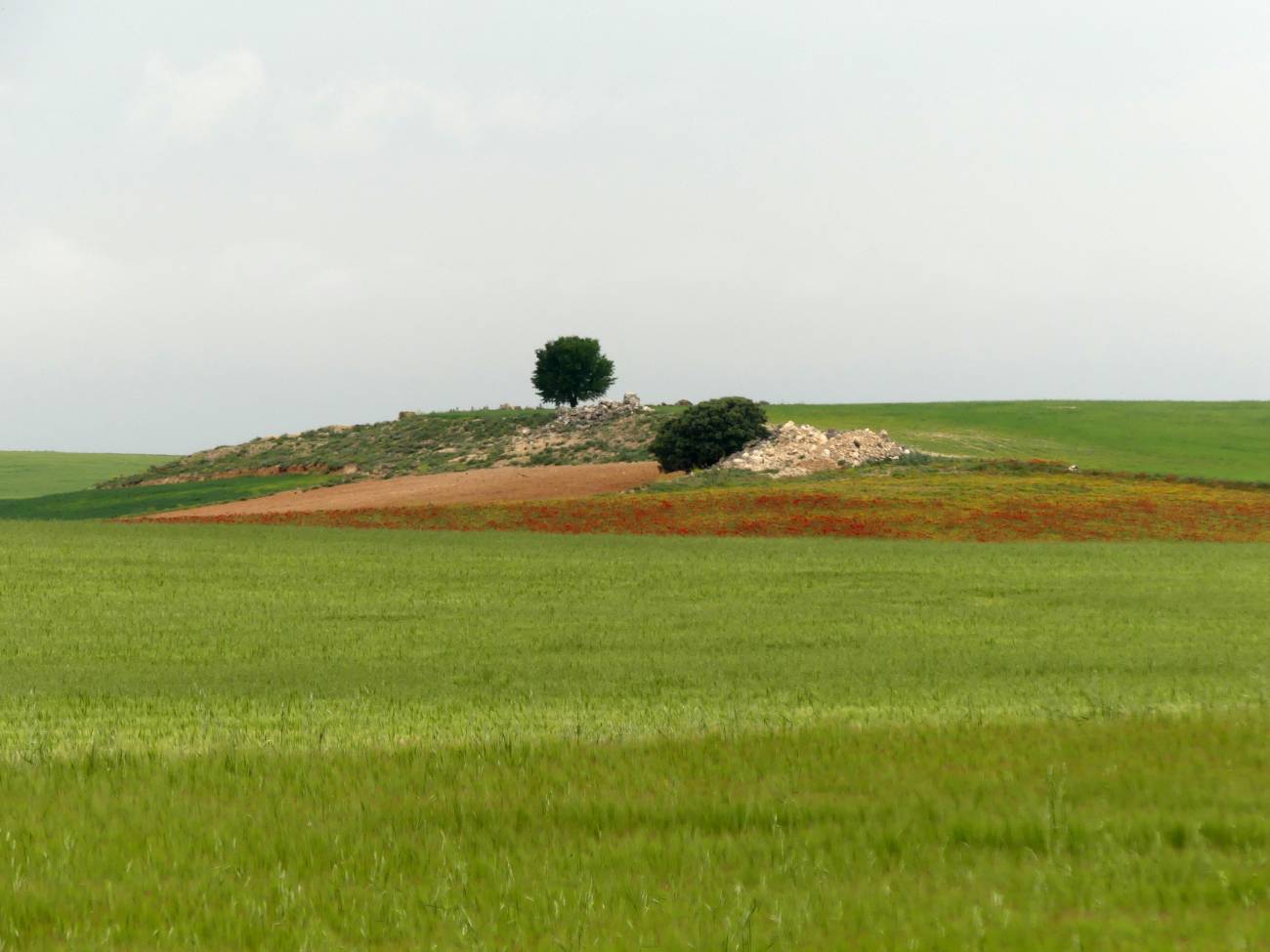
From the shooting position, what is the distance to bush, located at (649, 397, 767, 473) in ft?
244

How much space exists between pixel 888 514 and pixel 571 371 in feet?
261

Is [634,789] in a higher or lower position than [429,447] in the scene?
lower

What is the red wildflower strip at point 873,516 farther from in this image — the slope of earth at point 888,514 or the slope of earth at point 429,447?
the slope of earth at point 429,447

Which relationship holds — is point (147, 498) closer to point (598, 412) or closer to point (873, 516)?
point (598, 412)

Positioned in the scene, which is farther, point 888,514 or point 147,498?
point 147,498

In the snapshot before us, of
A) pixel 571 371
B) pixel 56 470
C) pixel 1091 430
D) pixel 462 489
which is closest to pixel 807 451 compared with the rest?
pixel 462 489

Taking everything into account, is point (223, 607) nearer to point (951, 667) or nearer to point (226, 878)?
point (951, 667)

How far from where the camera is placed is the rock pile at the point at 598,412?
110 meters

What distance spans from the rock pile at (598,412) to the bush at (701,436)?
3322 cm

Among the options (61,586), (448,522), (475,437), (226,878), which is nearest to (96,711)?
(226,878)

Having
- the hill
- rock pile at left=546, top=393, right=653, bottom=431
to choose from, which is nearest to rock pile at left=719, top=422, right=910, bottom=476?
the hill

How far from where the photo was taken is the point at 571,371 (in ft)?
410

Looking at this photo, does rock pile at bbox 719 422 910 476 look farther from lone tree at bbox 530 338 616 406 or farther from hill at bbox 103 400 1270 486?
lone tree at bbox 530 338 616 406

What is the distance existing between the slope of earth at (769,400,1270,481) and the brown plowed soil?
24.3 metres
